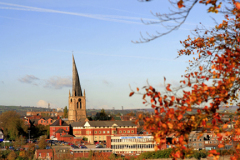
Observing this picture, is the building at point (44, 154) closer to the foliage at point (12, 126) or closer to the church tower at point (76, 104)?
the foliage at point (12, 126)

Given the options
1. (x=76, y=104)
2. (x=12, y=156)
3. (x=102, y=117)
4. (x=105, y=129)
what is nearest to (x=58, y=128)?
(x=105, y=129)

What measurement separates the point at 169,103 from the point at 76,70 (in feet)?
324

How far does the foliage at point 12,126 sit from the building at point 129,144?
80.3ft

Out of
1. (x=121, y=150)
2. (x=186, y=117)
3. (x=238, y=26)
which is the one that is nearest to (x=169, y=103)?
(x=186, y=117)

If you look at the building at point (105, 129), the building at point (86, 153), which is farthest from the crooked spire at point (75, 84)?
the building at point (86, 153)

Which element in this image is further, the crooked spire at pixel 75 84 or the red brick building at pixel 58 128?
the crooked spire at pixel 75 84

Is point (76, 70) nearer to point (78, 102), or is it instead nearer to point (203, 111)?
point (78, 102)

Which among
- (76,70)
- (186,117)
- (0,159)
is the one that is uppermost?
(76,70)

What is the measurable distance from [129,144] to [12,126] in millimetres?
28370

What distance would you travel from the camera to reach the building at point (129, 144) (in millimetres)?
56656

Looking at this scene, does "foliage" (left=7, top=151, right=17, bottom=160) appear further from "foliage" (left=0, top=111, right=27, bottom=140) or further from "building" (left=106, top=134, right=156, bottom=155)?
"foliage" (left=0, top=111, right=27, bottom=140)

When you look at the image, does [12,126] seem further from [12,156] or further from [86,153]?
[86,153]

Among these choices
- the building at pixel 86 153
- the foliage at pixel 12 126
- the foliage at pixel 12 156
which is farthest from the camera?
the foliage at pixel 12 126

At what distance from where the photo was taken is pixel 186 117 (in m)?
6.00
